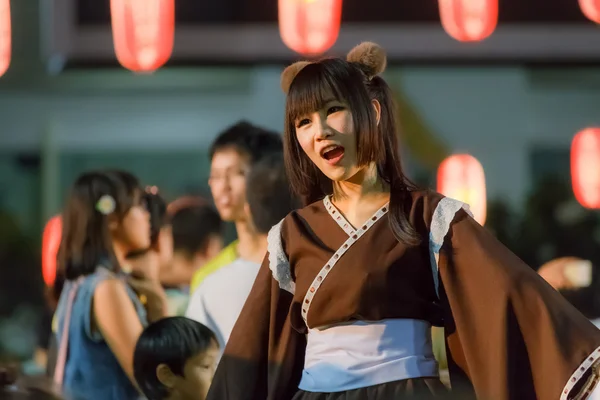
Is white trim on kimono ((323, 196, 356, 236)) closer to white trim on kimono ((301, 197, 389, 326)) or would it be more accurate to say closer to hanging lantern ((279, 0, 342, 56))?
white trim on kimono ((301, 197, 389, 326))

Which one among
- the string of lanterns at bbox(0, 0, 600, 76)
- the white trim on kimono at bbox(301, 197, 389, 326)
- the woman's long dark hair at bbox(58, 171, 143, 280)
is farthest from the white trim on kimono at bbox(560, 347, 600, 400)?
the string of lanterns at bbox(0, 0, 600, 76)

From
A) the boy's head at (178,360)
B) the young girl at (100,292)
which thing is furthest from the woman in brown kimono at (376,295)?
the young girl at (100,292)

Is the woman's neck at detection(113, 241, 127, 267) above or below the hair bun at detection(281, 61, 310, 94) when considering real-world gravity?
below

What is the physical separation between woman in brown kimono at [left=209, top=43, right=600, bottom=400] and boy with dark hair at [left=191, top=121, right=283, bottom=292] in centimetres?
77

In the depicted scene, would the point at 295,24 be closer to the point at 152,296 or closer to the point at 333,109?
the point at 152,296

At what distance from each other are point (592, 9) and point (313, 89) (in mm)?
1932

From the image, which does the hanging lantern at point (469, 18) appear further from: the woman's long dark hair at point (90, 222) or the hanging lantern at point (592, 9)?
the woman's long dark hair at point (90, 222)

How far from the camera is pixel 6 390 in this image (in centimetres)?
158

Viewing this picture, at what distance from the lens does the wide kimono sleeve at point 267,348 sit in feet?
5.33

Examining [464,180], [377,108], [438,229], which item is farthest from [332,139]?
[464,180]

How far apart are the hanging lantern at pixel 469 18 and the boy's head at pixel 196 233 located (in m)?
1.09

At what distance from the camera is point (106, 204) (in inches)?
99.6

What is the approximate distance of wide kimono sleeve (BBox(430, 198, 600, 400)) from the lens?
1438 millimetres

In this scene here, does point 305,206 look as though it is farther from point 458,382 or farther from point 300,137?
point 458,382
